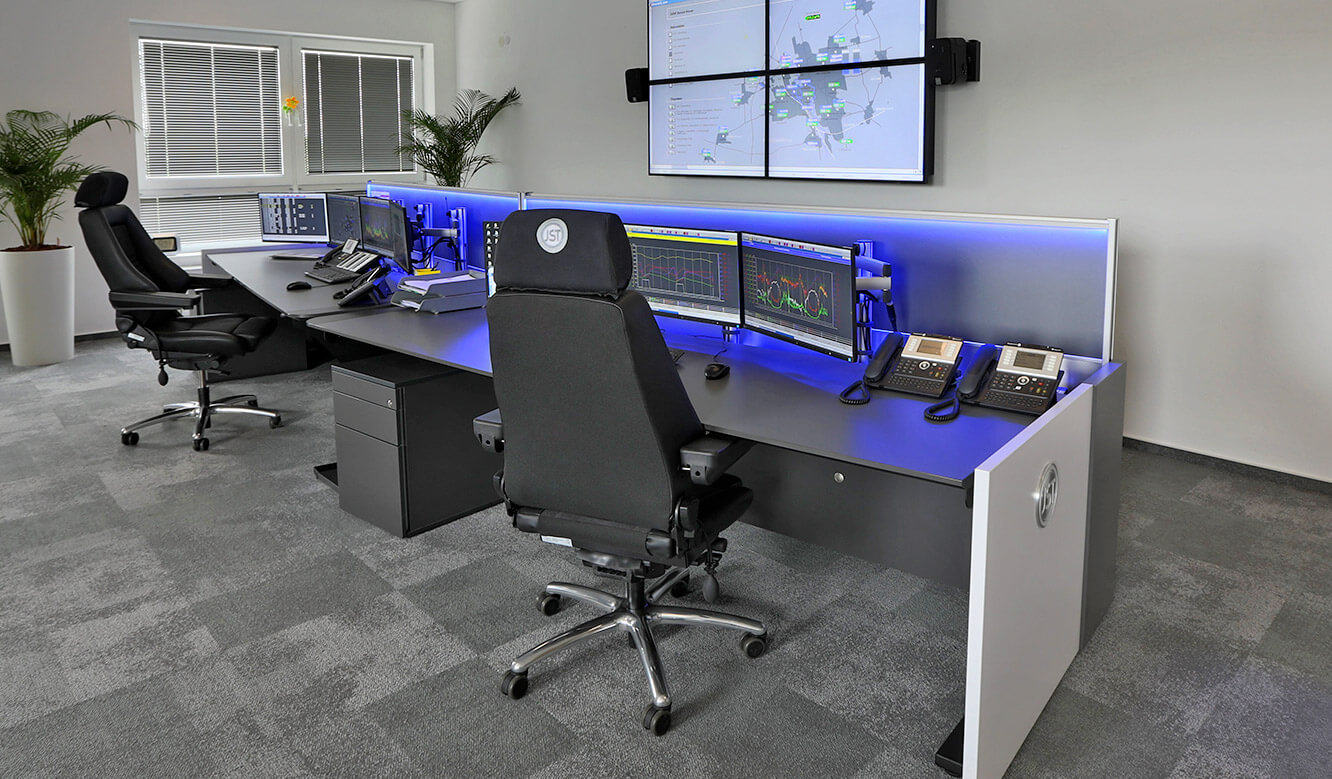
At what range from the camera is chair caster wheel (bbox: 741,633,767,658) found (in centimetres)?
257

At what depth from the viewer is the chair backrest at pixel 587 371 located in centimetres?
208

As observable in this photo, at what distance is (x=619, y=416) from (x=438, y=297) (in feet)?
6.24

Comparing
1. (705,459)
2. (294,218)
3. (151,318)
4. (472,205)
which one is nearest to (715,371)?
(705,459)

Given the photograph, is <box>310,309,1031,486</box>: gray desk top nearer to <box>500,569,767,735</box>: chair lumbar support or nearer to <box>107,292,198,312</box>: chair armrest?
<box>500,569,767,735</box>: chair lumbar support

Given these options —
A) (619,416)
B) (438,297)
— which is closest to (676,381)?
(619,416)

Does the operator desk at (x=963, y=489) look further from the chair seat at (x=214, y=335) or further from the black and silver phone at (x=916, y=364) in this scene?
the chair seat at (x=214, y=335)

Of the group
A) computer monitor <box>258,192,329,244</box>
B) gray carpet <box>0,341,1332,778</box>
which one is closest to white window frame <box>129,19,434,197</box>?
computer monitor <box>258,192,329,244</box>

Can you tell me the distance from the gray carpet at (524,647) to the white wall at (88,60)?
10.7 feet

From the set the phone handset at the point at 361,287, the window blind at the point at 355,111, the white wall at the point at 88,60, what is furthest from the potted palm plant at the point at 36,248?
the phone handset at the point at 361,287

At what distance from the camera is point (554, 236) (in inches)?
83.8

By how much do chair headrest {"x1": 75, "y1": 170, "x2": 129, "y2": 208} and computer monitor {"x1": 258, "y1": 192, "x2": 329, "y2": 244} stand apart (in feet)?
3.73

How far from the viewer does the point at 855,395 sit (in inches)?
101

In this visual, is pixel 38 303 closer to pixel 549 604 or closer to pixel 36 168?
pixel 36 168

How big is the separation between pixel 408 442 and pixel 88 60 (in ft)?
15.4
